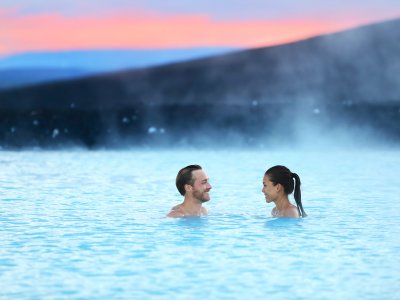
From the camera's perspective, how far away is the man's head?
32.6ft

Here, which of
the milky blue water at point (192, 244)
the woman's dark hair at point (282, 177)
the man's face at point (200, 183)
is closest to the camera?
the milky blue water at point (192, 244)

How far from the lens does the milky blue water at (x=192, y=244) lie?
278 inches

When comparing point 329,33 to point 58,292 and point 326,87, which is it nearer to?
point 326,87

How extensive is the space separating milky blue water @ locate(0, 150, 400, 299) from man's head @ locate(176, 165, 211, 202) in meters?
0.37

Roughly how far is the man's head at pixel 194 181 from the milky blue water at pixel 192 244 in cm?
37

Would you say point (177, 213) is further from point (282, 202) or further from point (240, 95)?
point (240, 95)

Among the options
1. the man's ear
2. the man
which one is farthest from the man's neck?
the man's ear

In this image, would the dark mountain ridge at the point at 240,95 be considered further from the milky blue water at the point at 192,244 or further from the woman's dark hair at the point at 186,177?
the woman's dark hair at the point at 186,177

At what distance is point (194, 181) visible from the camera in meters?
9.96

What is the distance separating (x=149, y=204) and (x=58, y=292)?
6029mm

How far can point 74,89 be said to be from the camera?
5444 centimetres

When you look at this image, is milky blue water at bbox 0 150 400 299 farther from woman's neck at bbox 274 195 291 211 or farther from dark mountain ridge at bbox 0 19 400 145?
dark mountain ridge at bbox 0 19 400 145

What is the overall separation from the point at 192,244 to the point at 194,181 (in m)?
0.96

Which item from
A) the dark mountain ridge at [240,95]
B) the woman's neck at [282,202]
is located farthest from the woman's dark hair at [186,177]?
the dark mountain ridge at [240,95]
